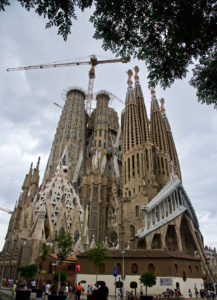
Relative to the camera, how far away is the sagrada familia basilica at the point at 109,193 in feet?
129

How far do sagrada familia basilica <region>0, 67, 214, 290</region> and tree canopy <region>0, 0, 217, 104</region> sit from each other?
21.1m

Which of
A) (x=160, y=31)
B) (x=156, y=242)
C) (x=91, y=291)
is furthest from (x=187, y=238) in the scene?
(x=160, y=31)

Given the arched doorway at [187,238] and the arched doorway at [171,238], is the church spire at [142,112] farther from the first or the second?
the arched doorway at [171,238]

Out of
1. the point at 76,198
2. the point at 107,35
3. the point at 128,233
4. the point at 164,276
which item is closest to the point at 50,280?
the point at 164,276

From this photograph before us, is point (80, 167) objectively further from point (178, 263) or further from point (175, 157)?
point (178, 263)

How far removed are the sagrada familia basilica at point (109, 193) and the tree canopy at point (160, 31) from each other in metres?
21.1

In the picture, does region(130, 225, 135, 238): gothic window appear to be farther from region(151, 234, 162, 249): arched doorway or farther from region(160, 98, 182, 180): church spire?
region(160, 98, 182, 180): church spire

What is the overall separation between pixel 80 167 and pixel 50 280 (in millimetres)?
36415

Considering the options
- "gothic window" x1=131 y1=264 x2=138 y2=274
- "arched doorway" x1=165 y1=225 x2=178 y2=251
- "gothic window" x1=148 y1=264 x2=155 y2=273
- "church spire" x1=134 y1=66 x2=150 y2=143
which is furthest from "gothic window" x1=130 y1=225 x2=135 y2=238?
"church spire" x1=134 y1=66 x2=150 y2=143

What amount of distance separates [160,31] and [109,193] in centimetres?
4929

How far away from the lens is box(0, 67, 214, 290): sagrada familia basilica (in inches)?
1551

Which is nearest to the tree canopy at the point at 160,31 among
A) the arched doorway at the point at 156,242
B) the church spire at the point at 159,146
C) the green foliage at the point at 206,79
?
the green foliage at the point at 206,79

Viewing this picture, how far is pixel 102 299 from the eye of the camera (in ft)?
18.1

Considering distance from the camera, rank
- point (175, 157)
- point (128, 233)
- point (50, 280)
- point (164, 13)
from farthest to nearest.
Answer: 1. point (175, 157)
2. point (128, 233)
3. point (50, 280)
4. point (164, 13)
